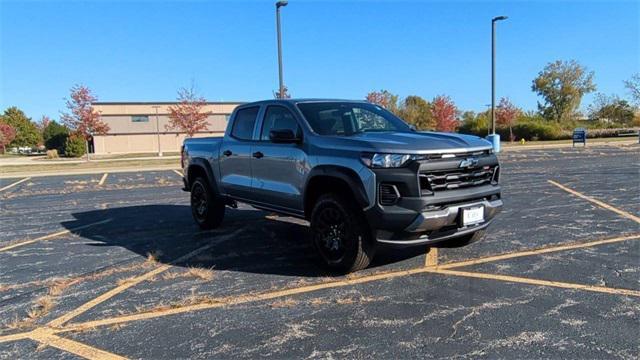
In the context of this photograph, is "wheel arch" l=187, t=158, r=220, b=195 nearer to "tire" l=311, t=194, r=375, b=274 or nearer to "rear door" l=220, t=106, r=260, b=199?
"rear door" l=220, t=106, r=260, b=199

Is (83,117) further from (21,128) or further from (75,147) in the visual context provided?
(21,128)

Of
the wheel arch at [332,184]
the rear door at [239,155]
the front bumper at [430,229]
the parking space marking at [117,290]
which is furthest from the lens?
the rear door at [239,155]

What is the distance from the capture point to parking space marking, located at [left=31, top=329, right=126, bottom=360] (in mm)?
3459

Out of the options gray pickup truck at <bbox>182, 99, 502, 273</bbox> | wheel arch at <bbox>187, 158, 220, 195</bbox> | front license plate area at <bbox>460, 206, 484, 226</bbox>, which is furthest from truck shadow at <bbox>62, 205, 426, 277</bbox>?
front license plate area at <bbox>460, 206, 484, 226</bbox>

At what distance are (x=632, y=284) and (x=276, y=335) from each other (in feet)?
11.3

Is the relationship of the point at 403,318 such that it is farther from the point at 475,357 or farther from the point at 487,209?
the point at 487,209

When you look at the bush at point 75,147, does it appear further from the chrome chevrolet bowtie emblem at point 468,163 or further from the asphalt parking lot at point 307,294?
the chrome chevrolet bowtie emblem at point 468,163

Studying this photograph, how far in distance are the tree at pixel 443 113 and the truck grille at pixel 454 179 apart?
4536 cm

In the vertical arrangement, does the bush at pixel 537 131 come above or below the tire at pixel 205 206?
above

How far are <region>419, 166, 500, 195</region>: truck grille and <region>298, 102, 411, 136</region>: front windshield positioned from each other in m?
1.20

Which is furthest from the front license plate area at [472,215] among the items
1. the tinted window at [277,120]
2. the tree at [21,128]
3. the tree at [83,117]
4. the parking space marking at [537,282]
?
the tree at [21,128]

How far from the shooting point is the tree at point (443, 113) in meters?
49.5

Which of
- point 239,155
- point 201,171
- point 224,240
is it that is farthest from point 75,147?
point 239,155

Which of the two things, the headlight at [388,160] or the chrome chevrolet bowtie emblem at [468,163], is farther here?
the chrome chevrolet bowtie emblem at [468,163]
